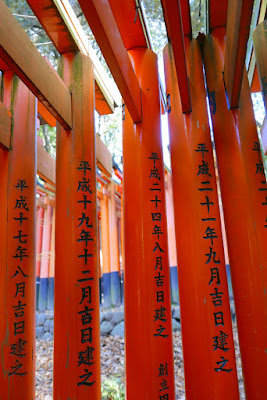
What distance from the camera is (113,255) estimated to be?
11.0 metres

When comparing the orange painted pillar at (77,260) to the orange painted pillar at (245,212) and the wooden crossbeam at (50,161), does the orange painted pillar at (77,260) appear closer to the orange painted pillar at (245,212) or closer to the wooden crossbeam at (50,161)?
the orange painted pillar at (245,212)

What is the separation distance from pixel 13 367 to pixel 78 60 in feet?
9.28

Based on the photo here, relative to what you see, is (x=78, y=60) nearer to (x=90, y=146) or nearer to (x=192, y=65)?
(x=90, y=146)

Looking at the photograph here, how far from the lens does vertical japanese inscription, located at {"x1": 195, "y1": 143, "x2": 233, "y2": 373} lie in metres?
2.21

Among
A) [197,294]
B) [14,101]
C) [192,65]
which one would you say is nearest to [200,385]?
[197,294]

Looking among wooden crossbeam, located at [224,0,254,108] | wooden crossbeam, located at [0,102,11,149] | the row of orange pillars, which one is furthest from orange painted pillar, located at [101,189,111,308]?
wooden crossbeam, located at [224,0,254,108]

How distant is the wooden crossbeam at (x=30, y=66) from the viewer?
2.09 metres

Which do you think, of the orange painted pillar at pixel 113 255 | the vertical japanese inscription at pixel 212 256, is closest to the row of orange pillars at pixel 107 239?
the orange painted pillar at pixel 113 255

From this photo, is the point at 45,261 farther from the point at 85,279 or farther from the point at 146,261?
the point at 146,261

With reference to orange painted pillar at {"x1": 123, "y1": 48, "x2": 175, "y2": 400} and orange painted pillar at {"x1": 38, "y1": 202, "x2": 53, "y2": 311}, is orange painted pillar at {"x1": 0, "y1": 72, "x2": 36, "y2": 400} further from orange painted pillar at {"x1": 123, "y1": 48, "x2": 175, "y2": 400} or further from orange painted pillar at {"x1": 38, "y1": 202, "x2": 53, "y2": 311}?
orange painted pillar at {"x1": 38, "y1": 202, "x2": 53, "y2": 311}

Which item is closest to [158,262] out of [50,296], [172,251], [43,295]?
[172,251]

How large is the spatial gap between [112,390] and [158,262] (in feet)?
12.3

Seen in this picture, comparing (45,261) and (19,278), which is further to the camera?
(45,261)

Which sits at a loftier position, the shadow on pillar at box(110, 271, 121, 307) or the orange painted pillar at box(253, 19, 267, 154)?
the orange painted pillar at box(253, 19, 267, 154)
